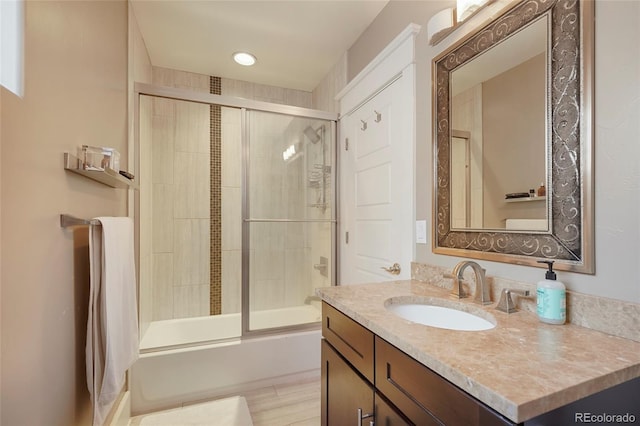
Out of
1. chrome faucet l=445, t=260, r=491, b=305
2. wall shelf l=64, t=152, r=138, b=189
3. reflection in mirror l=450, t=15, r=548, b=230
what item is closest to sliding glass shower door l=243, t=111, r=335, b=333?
wall shelf l=64, t=152, r=138, b=189

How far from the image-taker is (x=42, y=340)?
0.86m

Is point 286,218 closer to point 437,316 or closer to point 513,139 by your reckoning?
point 437,316

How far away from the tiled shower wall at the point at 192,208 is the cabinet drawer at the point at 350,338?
1920mm

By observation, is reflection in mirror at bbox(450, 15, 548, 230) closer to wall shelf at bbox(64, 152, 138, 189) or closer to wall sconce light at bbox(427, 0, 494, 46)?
wall sconce light at bbox(427, 0, 494, 46)

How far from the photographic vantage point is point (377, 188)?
6.27ft

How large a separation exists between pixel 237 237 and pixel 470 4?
2.50 meters

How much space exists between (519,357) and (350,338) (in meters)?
0.51

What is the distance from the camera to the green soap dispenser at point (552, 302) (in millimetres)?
817

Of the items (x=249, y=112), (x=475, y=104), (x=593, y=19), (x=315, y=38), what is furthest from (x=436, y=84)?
(x=249, y=112)

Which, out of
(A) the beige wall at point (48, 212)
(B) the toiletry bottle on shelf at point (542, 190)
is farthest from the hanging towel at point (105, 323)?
(B) the toiletry bottle on shelf at point (542, 190)

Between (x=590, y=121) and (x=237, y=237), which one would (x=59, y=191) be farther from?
(x=237, y=237)

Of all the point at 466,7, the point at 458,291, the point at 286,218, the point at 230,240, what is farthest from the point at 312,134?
the point at 458,291

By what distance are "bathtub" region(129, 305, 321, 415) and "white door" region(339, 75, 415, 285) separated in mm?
659

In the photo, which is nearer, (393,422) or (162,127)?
(393,422)
